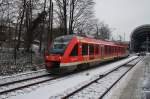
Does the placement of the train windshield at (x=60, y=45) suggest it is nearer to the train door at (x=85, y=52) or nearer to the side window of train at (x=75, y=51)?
the side window of train at (x=75, y=51)

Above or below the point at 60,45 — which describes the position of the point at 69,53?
below

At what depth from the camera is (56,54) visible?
59.3ft

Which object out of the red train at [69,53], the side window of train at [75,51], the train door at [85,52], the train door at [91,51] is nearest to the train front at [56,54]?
the red train at [69,53]

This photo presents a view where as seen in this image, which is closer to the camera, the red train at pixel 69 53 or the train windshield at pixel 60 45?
the red train at pixel 69 53

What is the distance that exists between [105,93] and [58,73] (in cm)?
702

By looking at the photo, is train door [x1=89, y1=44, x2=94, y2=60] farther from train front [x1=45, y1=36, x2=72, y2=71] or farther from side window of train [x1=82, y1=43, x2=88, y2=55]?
train front [x1=45, y1=36, x2=72, y2=71]

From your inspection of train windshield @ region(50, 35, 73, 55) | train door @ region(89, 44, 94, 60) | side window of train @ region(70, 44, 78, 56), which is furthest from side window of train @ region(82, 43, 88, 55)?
train windshield @ region(50, 35, 73, 55)

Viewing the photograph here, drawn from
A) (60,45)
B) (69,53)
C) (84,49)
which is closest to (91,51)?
(84,49)

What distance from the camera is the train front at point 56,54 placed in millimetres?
17812

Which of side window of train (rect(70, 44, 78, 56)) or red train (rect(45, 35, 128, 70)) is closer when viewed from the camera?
red train (rect(45, 35, 128, 70))

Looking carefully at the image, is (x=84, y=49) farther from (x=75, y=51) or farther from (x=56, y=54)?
(x=56, y=54)

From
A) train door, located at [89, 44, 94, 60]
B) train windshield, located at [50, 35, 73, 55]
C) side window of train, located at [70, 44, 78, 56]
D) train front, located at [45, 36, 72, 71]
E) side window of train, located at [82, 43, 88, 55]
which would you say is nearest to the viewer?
train front, located at [45, 36, 72, 71]

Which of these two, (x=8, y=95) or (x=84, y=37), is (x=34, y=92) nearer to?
(x=8, y=95)

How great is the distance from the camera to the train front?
1781 centimetres
